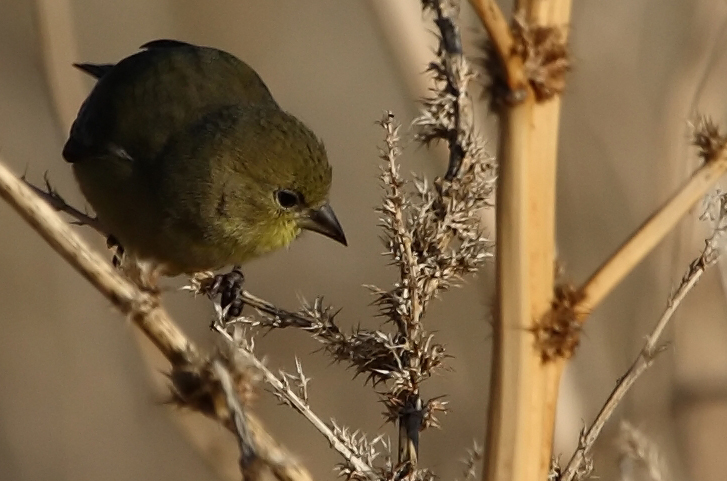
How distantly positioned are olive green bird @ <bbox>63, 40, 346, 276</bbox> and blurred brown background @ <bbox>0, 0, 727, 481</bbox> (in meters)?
0.27

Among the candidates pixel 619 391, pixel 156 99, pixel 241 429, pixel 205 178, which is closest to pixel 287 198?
pixel 205 178

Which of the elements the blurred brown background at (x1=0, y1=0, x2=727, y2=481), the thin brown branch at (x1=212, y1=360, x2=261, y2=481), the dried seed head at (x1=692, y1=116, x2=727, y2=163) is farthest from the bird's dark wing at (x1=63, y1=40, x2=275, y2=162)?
the thin brown branch at (x1=212, y1=360, x2=261, y2=481)

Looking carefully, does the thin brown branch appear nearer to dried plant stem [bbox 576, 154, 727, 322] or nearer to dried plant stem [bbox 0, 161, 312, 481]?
dried plant stem [bbox 0, 161, 312, 481]

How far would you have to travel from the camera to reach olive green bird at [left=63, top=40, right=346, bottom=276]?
2334 mm

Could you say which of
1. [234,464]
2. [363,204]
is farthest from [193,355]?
[363,204]

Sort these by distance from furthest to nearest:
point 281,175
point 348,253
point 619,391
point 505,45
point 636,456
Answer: point 348,253
point 281,175
point 636,456
point 619,391
point 505,45

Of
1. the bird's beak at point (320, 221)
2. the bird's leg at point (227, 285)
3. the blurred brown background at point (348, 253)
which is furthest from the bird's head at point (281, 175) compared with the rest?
the blurred brown background at point (348, 253)

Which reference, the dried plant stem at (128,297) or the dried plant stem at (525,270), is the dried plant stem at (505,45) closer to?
the dried plant stem at (525,270)

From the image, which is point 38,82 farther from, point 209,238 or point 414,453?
point 414,453

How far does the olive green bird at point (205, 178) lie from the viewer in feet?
7.66

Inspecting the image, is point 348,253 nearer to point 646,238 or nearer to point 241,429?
point 646,238

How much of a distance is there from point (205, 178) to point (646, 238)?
1445mm

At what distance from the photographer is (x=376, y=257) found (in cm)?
368

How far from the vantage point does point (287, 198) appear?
2.35 metres
